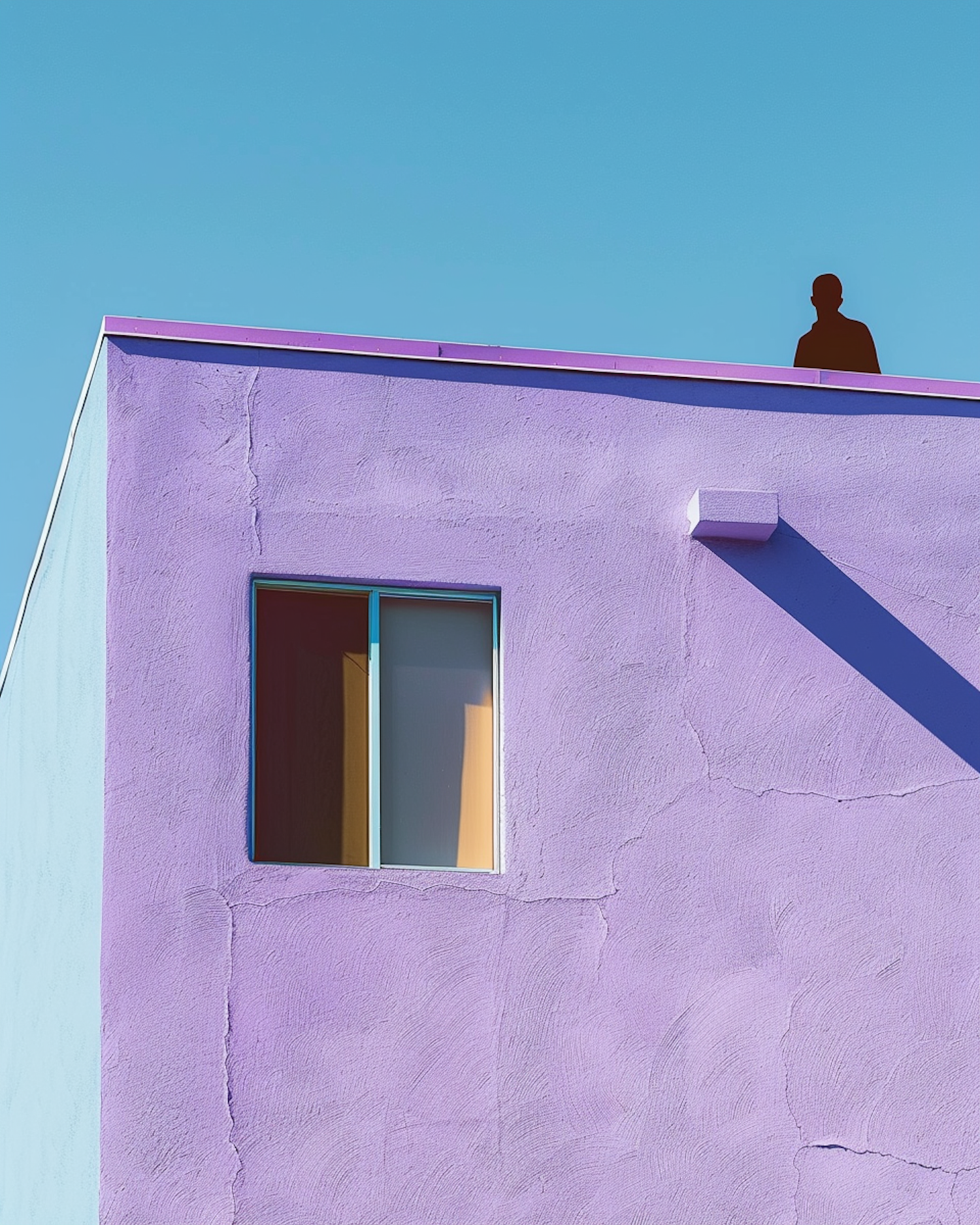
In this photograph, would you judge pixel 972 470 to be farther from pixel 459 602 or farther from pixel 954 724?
pixel 459 602

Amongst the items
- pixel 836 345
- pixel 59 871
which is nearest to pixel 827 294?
pixel 836 345

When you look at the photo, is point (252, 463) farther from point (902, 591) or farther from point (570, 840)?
point (902, 591)

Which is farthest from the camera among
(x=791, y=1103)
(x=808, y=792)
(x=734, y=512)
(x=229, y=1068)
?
(x=734, y=512)

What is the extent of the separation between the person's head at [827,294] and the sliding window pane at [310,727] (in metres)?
3.57

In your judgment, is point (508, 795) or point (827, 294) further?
→ point (827, 294)

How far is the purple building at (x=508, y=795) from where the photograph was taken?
951cm

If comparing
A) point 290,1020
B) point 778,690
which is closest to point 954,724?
point 778,690

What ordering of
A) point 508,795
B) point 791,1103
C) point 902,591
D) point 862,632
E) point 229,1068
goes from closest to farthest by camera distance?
point 229,1068 < point 791,1103 < point 508,795 < point 862,632 < point 902,591

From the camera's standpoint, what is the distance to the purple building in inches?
374

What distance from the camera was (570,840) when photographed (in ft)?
33.2

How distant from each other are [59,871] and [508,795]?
8.33 ft

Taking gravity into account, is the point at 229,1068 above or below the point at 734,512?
below

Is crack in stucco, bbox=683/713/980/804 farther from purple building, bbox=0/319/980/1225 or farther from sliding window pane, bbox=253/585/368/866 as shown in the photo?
sliding window pane, bbox=253/585/368/866

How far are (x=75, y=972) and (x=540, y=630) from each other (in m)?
2.81
